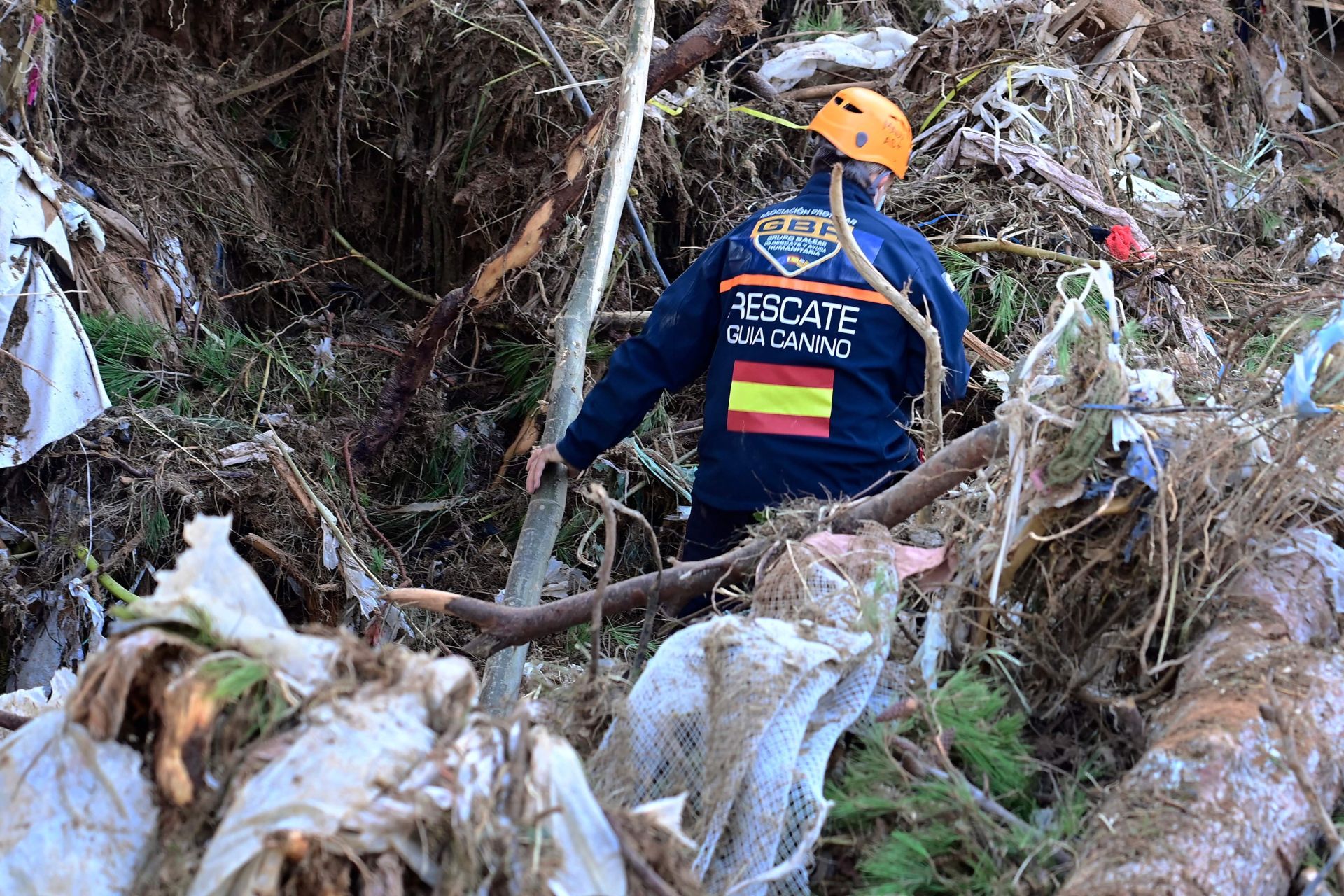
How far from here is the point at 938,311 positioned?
2.91 m

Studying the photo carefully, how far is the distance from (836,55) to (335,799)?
14.0 feet

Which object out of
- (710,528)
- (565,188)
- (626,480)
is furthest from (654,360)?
(626,480)

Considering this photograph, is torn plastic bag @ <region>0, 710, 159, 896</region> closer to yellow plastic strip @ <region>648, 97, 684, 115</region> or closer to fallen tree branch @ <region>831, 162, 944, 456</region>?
fallen tree branch @ <region>831, 162, 944, 456</region>

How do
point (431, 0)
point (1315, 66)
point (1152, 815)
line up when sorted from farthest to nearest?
point (1315, 66) < point (431, 0) < point (1152, 815)

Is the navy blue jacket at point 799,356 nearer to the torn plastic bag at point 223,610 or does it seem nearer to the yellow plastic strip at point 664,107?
the yellow plastic strip at point 664,107

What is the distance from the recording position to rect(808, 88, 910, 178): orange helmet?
2.95 m

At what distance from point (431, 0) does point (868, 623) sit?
3612mm

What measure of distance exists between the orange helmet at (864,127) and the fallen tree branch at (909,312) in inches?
19.5

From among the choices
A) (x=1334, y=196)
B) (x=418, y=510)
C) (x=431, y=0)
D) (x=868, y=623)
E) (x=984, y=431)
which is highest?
(x=431, y=0)

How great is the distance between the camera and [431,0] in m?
4.54

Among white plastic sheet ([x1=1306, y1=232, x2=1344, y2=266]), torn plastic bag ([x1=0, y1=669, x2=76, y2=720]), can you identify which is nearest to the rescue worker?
torn plastic bag ([x1=0, y1=669, x2=76, y2=720])

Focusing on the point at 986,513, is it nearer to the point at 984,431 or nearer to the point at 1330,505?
the point at 984,431

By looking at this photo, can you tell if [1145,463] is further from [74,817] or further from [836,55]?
[836,55]

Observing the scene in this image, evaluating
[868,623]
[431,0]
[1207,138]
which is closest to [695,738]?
[868,623]
